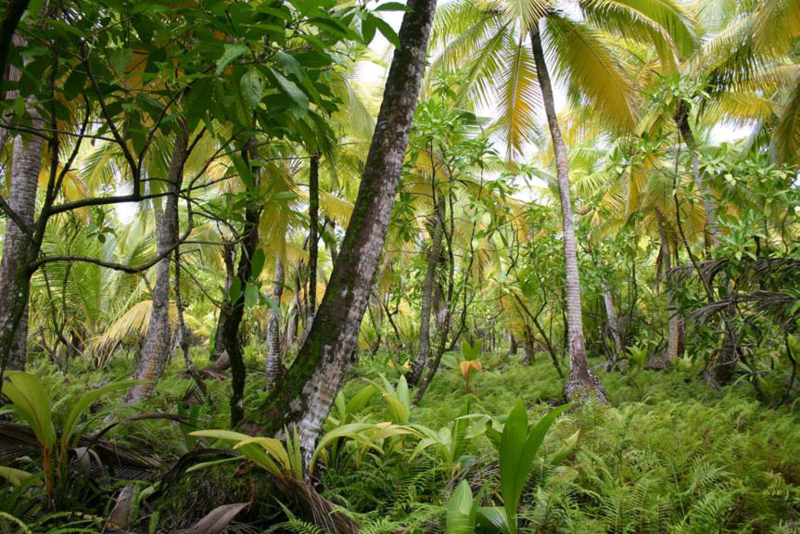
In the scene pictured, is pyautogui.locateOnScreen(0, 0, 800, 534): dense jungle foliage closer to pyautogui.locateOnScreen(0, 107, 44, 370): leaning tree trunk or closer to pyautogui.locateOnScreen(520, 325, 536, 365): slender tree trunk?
pyautogui.locateOnScreen(0, 107, 44, 370): leaning tree trunk

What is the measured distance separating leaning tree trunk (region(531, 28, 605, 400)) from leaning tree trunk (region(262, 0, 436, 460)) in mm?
4332

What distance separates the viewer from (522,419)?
91.1 inches

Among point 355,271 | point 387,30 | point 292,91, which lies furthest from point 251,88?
point 355,271

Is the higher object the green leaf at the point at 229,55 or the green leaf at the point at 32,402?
the green leaf at the point at 229,55

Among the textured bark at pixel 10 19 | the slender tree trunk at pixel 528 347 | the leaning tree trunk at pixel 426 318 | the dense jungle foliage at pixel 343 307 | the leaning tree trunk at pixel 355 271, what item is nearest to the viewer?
the textured bark at pixel 10 19

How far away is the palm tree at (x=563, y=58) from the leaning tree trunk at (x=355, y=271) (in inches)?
174

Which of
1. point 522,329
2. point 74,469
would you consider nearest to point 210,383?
point 74,469

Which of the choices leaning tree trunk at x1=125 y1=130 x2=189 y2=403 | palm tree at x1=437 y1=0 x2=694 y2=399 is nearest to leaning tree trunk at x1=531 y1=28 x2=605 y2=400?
palm tree at x1=437 y1=0 x2=694 y2=399

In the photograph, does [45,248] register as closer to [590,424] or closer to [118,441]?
[118,441]

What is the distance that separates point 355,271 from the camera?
2590 millimetres

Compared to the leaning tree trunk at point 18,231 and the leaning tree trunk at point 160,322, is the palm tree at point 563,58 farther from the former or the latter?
the leaning tree trunk at point 18,231

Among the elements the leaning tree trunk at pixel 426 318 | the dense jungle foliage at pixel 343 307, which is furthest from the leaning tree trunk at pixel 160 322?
the leaning tree trunk at pixel 426 318

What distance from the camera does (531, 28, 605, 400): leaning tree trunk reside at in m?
6.34

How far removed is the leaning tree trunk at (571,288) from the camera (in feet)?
20.8
